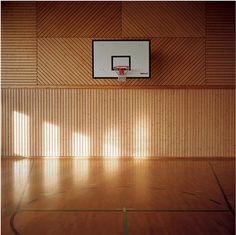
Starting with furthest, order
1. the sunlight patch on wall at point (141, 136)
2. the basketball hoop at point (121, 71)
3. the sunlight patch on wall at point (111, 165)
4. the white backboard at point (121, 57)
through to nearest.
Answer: the sunlight patch on wall at point (141, 136) → the white backboard at point (121, 57) → the basketball hoop at point (121, 71) → the sunlight patch on wall at point (111, 165)

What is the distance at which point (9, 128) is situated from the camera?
11578mm

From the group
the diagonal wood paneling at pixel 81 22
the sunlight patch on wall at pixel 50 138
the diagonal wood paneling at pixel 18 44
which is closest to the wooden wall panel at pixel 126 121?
the sunlight patch on wall at pixel 50 138

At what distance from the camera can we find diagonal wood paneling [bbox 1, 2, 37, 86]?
11.6 meters

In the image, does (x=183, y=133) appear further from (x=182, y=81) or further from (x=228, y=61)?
(x=228, y=61)

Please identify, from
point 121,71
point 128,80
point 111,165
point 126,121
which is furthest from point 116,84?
point 111,165

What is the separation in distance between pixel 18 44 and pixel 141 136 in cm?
429

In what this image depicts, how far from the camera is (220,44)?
456 inches

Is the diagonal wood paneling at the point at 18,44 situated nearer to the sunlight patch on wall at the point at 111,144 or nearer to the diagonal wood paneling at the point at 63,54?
the diagonal wood paneling at the point at 63,54

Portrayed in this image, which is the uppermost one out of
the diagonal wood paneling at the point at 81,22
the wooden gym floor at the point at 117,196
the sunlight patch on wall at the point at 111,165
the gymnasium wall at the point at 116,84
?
the diagonal wood paneling at the point at 81,22

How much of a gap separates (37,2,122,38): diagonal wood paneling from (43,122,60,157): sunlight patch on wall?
2570 mm

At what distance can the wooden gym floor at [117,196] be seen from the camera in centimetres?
577

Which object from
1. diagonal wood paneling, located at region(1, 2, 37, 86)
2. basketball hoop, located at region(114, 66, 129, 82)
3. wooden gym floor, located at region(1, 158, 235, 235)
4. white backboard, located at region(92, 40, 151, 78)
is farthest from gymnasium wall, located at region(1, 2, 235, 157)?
wooden gym floor, located at region(1, 158, 235, 235)

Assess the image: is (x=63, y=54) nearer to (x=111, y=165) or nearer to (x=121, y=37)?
(x=121, y=37)

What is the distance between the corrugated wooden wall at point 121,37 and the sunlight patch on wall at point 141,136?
3.59 feet
